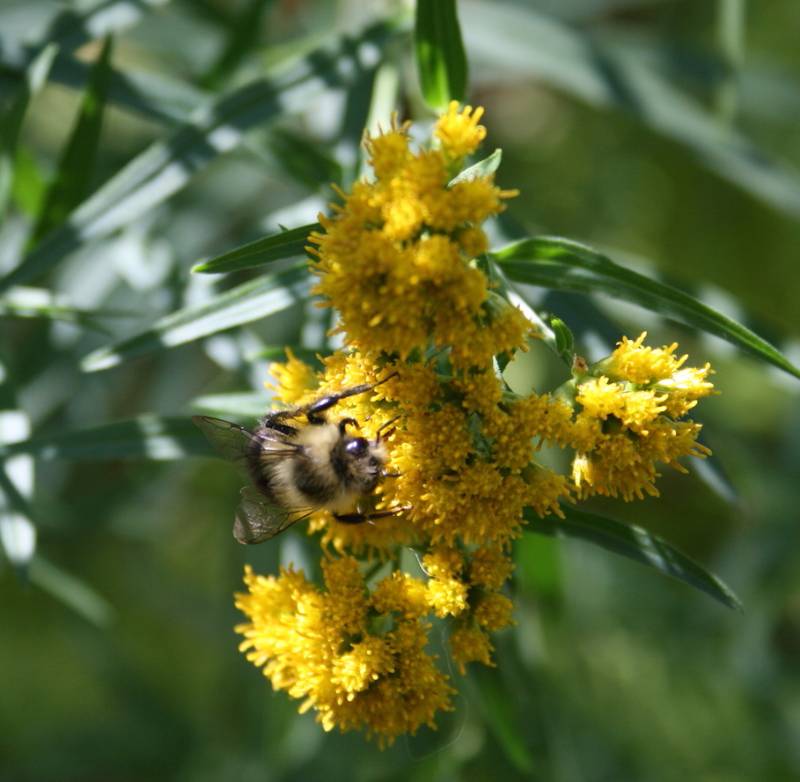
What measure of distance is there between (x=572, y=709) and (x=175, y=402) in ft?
4.61

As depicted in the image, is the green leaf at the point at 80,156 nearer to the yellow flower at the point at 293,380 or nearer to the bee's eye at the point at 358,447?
the yellow flower at the point at 293,380

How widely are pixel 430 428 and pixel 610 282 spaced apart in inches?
12.2

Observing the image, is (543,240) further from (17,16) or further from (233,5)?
(233,5)

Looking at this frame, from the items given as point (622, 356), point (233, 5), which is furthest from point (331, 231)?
point (233, 5)

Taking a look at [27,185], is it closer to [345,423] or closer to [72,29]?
[72,29]

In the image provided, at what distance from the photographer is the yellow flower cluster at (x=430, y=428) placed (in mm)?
1183

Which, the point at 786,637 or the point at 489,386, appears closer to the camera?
the point at 489,386

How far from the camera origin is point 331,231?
1.19m

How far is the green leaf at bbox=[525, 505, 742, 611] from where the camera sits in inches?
49.9

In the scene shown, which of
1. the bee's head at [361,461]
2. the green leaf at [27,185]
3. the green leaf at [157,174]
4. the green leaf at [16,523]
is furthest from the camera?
the green leaf at [27,185]

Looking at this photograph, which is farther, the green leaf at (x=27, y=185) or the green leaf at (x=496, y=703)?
the green leaf at (x=27, y=185)

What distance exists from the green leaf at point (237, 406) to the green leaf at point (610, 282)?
46cm

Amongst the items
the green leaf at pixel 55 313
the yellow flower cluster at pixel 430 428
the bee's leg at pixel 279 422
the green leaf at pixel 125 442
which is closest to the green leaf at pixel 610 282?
the yellow flower cluster at pixel 430 428

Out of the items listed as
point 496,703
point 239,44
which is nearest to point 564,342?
point 496,703
